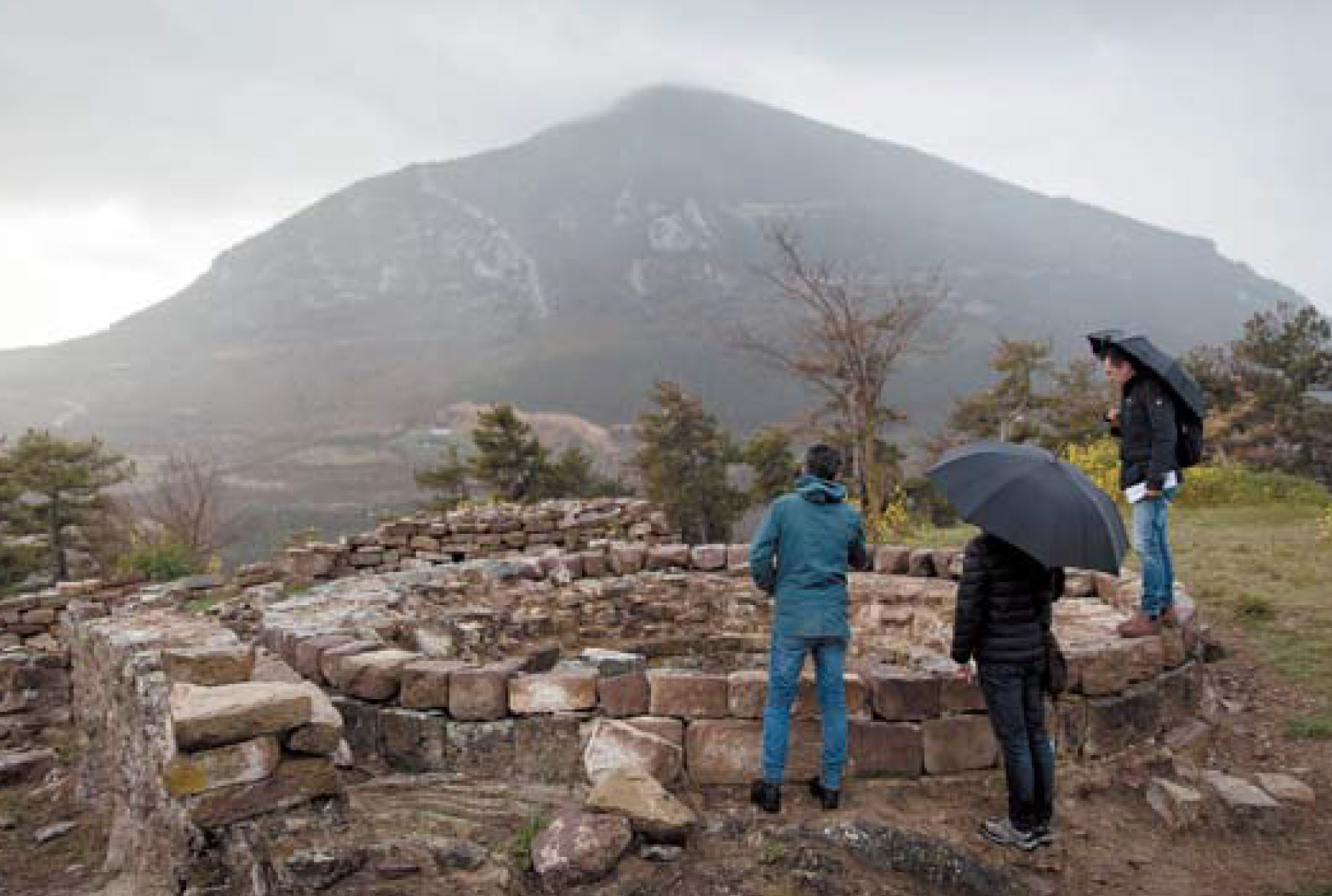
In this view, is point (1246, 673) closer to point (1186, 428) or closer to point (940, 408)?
point (1186, 428)

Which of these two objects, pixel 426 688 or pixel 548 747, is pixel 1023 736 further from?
pixel 426 688

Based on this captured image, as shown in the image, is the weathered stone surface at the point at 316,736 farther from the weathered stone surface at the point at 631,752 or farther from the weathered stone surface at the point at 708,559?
the weathered stone surface at the point at 708,559

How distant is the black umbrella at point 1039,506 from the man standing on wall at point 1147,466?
3.25 ft

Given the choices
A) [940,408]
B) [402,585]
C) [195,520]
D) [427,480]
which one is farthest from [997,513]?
[940,408]

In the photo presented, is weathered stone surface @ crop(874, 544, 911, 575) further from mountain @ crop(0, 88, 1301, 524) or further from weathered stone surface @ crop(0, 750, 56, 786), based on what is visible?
mountain @ crop(0, 88, 1301, 524)

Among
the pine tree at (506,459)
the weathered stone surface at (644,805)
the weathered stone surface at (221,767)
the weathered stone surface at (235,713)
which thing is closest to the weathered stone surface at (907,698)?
the weathered stone surface at (644,805)

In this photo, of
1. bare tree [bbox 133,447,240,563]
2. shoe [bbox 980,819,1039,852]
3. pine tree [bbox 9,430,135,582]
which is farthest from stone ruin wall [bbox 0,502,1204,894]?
pine tree [bbox 9,430,135,582]

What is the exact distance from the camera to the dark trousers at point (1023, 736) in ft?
13.7

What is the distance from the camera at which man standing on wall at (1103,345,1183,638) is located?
5.09 metres

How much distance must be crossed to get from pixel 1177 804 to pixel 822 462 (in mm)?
2824

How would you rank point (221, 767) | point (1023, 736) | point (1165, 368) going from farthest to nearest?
1. point (1165, 368)
2. point (1023, 736)
3. point (221, 767)

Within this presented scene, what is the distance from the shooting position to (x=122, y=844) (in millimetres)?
5504

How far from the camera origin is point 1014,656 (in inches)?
163

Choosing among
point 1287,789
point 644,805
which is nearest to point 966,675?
point 644,805
